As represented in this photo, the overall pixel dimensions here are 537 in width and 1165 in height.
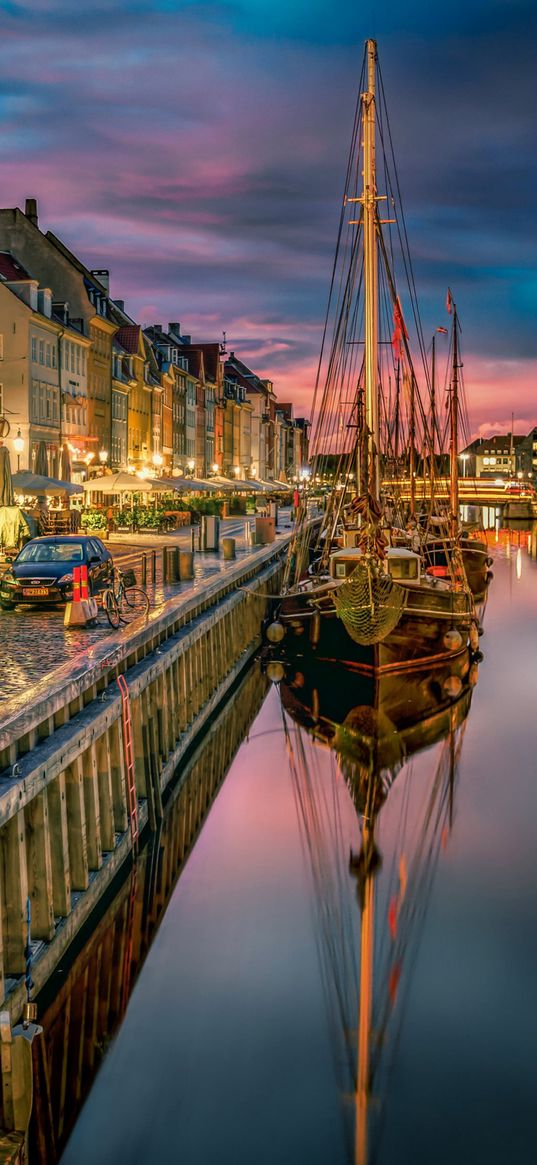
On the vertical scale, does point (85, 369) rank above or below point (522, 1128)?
above

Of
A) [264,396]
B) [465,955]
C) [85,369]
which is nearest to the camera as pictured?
[465,955]

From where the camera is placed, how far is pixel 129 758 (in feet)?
58.5

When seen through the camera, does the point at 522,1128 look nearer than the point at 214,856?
Yes

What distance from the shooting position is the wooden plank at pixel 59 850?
13.8 m

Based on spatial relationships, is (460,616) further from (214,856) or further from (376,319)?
(214,856)

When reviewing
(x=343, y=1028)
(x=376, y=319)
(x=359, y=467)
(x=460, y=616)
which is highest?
(x=376, y=319)

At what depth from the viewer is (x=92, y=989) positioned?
13719mm

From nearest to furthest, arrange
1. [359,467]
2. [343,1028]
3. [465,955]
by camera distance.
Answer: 1. [343,1028]
2. [465,955]
3. [359,467]

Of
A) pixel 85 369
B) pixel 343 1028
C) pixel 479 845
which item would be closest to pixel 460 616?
pixel 479 845

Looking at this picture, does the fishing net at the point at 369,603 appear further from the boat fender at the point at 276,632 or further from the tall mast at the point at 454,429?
the tall mast at the point at 454,429

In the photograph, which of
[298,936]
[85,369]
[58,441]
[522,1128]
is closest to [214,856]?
[298,936]

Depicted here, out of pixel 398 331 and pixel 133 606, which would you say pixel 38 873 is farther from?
pixel 398 331

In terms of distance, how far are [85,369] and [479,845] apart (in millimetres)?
59358

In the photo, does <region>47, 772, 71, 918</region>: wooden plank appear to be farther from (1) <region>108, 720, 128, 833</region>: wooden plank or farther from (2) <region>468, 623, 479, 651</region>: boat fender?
(2) <region>468, 623, 479, 651</region>: boat fender
